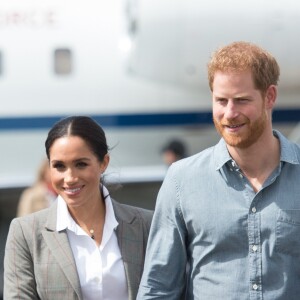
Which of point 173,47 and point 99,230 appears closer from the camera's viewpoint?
point 99,230

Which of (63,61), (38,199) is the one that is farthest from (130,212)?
(63,61)

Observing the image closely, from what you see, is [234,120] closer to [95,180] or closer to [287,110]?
[95,180]

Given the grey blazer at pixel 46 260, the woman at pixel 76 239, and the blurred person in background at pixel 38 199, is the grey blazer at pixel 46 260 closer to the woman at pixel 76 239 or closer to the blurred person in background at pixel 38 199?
the woman at pixel 76 239

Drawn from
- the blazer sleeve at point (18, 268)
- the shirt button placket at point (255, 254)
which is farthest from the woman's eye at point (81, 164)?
the shirt button placket at point (255, 254)

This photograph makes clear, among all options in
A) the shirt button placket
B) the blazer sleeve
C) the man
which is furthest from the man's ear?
the blazer sleeve

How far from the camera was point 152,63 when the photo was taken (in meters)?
10.3

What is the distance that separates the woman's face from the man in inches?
11.8

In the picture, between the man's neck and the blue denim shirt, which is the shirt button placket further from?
the man's neck

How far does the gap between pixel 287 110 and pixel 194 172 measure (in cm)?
756

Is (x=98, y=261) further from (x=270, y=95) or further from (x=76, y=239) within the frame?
(x=270, y=95)

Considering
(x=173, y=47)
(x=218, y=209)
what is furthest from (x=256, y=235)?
(x=173, y=47)

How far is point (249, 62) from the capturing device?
300cm

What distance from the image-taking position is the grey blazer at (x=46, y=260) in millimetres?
3232

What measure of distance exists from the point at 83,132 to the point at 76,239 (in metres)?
0.37
